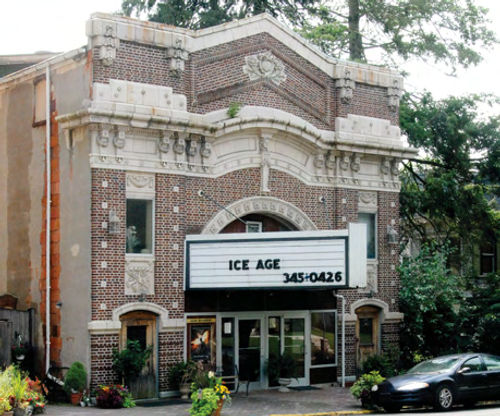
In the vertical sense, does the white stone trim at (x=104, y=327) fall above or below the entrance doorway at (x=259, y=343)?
above

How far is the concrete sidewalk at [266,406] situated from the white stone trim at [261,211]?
15.7 ft

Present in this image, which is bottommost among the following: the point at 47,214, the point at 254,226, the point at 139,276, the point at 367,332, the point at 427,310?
the point at 367,332

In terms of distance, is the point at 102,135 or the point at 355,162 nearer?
the point at 102,135

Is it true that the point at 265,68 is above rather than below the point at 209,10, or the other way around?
below

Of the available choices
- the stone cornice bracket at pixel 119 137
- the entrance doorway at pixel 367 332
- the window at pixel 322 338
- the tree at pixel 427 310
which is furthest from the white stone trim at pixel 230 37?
the window at pixel 322 338

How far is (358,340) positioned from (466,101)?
33.9ft

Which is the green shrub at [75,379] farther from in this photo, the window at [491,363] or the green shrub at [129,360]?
the window at [491,363]

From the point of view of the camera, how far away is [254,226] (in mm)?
27969

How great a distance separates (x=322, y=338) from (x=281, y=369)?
2.11 m

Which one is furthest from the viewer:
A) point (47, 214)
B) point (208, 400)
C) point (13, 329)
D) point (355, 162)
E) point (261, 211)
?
point (355, 162)

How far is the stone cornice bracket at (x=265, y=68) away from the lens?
27594 mm

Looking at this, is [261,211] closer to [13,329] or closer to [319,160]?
[319,160]

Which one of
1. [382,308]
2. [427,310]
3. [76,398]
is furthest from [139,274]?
[427,310]

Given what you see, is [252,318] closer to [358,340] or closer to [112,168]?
[358,340]
